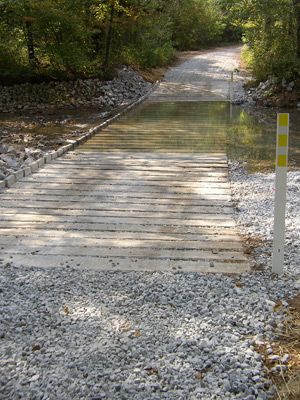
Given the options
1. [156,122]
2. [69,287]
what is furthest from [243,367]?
[156,122]

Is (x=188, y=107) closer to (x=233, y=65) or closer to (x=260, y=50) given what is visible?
(x=260, y=50)

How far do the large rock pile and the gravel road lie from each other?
11.8 metres

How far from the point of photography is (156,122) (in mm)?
12086

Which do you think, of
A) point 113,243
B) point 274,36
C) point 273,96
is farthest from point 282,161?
point 274,36

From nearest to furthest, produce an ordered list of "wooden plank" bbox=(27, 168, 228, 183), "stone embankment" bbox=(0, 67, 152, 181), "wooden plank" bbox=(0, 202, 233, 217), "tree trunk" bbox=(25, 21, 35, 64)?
1. "wooden plank" bbox=(0, 202, 233, 217)
2. "wooden plank" bbox=(27, 168, 228, 183)
3. "tree trunk" bbox=(25, 21, 35, 64)
4. "stone embankment" bbox=(0, 67, 152, 181)

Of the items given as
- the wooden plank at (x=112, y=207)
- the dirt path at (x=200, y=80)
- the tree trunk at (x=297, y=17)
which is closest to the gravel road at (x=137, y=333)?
the wooden plank at (x=112, y=207)

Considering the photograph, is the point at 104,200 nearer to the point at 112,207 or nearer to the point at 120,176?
the point at 112,207

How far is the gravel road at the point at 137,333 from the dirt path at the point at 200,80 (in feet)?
42.8

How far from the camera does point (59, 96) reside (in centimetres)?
1553

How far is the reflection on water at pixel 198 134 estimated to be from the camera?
9070mm

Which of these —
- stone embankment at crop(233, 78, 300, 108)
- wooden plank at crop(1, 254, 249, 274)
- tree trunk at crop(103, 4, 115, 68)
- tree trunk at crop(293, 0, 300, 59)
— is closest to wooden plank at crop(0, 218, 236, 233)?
wooden plank at crop(1, 254, 249, 274)

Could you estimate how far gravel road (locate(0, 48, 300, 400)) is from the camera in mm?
2654

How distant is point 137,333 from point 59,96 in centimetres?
1333

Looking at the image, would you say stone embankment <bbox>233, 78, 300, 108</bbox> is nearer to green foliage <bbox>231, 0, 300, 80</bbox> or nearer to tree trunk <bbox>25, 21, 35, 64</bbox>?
green foliage <bbox>231, 0, 300, 80</bbox>
